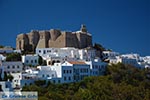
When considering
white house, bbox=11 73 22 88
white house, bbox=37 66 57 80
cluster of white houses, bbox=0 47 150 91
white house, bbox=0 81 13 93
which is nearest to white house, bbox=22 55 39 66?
cluster of white houses, bbox=0 47 150 91

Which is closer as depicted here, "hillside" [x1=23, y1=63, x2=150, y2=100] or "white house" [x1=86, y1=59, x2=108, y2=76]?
"hillside" [x1=23, y1=63, x2=150, y2=100]

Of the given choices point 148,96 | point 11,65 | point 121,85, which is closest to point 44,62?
point 11,65

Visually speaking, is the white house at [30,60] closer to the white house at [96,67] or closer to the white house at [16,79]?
the white house at [96,67]

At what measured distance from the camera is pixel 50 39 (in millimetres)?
27359

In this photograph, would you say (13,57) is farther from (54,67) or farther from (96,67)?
(96,67)

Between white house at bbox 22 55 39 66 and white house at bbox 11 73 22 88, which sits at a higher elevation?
white house at bbox 22 55 39 66

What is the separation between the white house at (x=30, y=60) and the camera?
869 inches

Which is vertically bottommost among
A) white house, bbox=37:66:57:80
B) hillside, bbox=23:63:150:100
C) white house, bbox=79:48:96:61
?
hillside, bbox=23:63:150:100

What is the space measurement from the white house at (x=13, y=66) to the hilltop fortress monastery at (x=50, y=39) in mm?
6051

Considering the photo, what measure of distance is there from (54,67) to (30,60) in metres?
2.27

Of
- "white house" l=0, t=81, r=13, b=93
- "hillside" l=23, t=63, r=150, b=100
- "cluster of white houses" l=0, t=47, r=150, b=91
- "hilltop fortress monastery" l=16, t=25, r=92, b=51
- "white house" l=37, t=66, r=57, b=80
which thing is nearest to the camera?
"white house" l=0, t=81, r=13, b=93

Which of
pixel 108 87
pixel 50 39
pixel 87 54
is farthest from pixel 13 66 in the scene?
pixel 50 39

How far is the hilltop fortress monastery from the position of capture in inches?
1060

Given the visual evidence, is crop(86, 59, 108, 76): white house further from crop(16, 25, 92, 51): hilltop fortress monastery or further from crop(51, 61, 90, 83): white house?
crop(16, 25, 92, 51): hilltop fortress monastery
